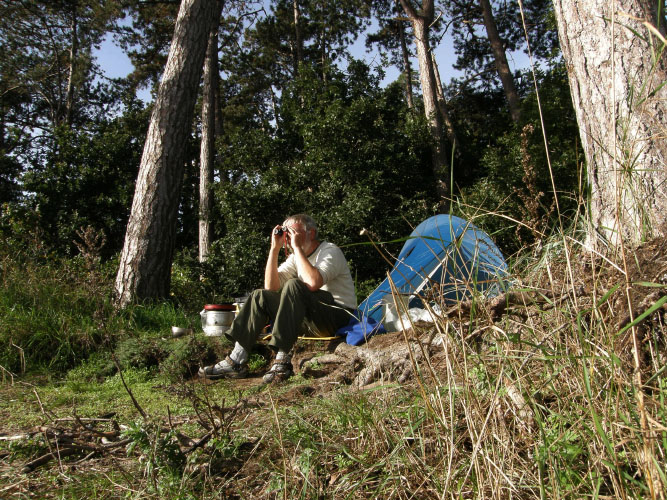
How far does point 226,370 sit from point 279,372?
50 centimetres

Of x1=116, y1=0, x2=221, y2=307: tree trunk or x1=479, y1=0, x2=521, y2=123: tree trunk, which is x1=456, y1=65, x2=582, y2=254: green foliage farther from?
x1=116, y1=0, x2=221, y2=307: tree trunk

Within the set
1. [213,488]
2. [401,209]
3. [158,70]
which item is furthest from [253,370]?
[158,70]

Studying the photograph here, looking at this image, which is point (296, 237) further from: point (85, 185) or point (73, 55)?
point (73, 55)

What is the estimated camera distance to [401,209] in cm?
899

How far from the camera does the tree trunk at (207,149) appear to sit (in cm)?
1066

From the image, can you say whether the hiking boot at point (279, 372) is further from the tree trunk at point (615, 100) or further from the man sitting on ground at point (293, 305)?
the tree trunk at point (615, 100)

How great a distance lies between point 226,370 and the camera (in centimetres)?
360

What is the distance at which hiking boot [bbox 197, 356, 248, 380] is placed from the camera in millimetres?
3580

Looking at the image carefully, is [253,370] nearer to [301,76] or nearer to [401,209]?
[401,209]

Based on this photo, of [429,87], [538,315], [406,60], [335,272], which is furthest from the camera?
[406,60]

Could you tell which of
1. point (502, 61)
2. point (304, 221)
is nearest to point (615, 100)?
point (304, 221)

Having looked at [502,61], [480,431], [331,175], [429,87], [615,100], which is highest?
[502,61]

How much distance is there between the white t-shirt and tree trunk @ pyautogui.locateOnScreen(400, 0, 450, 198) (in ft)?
22.7

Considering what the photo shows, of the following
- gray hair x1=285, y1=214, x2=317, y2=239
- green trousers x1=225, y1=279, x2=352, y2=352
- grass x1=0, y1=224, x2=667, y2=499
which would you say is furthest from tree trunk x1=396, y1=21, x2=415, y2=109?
grass x1=0, y1=224, x2=667, y2=499
